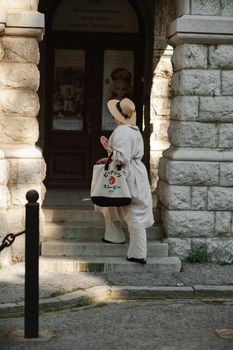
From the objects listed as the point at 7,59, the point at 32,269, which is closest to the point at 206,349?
the point at 32,269

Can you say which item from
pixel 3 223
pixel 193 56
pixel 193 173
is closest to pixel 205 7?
pixel 193 56

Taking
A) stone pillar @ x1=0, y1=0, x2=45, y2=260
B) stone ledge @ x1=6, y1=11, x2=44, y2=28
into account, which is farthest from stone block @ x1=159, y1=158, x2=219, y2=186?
stone ledge @ x1=6, y1=11, x2=44, y2=28

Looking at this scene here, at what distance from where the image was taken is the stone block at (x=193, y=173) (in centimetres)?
963

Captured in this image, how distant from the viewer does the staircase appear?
30.2 ft

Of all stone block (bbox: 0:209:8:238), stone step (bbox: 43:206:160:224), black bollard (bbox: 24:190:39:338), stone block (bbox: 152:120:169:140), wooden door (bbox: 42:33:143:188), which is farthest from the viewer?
wooden door (bbox: 42:33:143:188)

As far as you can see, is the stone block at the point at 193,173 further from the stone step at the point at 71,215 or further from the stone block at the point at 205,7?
the stone block at the point at 205,7

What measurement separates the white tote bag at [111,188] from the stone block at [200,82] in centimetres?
143

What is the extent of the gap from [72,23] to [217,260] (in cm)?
539

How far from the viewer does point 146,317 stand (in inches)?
299

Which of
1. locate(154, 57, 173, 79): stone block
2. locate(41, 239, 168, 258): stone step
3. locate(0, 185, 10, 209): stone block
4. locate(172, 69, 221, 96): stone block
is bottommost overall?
locate(41, 239, 168, 258): stone step

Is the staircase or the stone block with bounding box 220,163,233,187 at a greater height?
the stone block with bounding box 220,163,233,187

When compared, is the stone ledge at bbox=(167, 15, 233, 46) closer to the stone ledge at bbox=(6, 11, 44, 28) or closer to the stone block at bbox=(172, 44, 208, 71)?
→ the stone block at bbox=(172, 44, 208, 71)

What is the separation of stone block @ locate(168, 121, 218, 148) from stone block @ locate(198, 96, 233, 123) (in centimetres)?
10

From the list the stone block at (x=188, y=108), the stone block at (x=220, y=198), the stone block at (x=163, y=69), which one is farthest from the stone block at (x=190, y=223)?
the stone block at (x=163, y=69)
